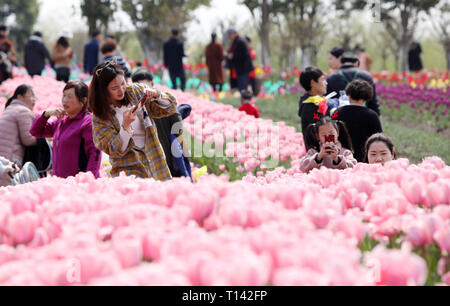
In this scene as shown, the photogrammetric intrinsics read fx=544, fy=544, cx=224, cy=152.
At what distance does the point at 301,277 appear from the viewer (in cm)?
121

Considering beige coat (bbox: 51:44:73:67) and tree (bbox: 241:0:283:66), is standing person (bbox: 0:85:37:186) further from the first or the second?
tree (bbox: 241:0:283:66)

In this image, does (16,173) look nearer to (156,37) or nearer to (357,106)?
(357,106)

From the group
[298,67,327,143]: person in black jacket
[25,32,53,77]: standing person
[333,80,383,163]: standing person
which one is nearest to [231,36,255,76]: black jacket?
[25,32,53,77]: standing person

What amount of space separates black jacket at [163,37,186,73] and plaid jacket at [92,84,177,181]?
12800mm

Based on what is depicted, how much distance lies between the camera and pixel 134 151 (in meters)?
4.29

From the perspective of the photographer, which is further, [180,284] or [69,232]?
[69,232]

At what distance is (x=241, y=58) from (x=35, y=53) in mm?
5900

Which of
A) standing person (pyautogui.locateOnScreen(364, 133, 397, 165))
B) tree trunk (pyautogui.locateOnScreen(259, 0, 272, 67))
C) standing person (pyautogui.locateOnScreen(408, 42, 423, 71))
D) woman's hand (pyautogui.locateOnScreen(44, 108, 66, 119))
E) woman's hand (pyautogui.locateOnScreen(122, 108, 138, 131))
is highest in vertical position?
tree trunk (pyautogui.locateOnScreen(259, 0, 272, 67))

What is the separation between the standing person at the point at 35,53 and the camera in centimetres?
1525

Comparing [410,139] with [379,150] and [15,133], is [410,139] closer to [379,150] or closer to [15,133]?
[379,150]

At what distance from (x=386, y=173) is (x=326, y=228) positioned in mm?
713

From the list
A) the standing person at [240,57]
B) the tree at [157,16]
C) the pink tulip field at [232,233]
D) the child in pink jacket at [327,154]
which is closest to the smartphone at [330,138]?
the child in pink jacket at [327,154]

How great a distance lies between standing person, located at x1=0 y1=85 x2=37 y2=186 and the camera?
6340 mm
